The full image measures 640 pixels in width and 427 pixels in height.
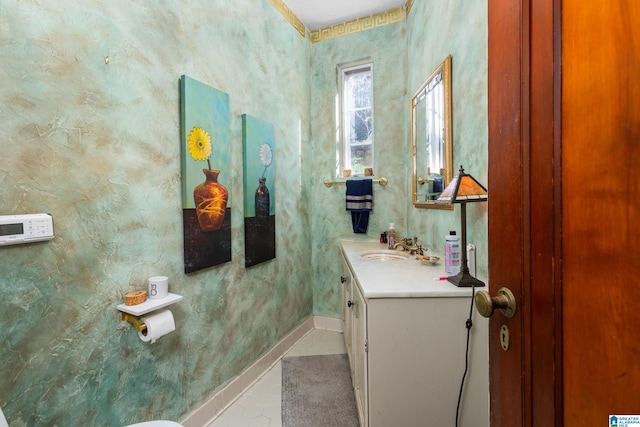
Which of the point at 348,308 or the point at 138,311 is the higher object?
the point at 138,311

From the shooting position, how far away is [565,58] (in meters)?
0.46

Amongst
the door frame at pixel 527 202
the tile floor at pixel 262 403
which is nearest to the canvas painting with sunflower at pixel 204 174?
the tile floor at pixel 262 403

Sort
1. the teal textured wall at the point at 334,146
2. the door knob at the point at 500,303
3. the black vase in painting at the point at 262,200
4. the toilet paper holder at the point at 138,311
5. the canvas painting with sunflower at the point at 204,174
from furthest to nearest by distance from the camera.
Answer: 1. the teal textured wall at the point at 334,146
2. the black vase in painting at the point at 262,200
3. the canvas painting with sunflower at the point at 204,174
4. the toilet paper holder at the point at 138,311
5. the door knob at the point at 500,303

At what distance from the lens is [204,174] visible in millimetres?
1578

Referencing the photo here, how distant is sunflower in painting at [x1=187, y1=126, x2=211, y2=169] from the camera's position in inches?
58.8

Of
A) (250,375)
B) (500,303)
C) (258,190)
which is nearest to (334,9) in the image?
(258,190)

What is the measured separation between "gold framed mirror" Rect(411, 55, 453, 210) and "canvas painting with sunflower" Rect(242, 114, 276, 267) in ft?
3.67

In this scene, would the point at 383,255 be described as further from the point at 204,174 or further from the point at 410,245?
the point at 204,174

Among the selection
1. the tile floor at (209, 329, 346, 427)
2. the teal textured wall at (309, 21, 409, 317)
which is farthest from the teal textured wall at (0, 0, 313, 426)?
the teal textured wall at (309, 21, 409, 317)

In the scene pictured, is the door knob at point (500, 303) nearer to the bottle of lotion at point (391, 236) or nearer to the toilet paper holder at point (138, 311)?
the toilet paper holder at point (138, 311)

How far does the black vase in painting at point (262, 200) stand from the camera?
6.80ft

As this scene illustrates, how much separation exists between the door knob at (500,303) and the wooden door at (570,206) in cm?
2

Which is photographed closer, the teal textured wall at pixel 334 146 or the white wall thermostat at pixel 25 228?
the white wall thermostat at pixel 25 228

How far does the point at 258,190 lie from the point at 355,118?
1.32 metres
